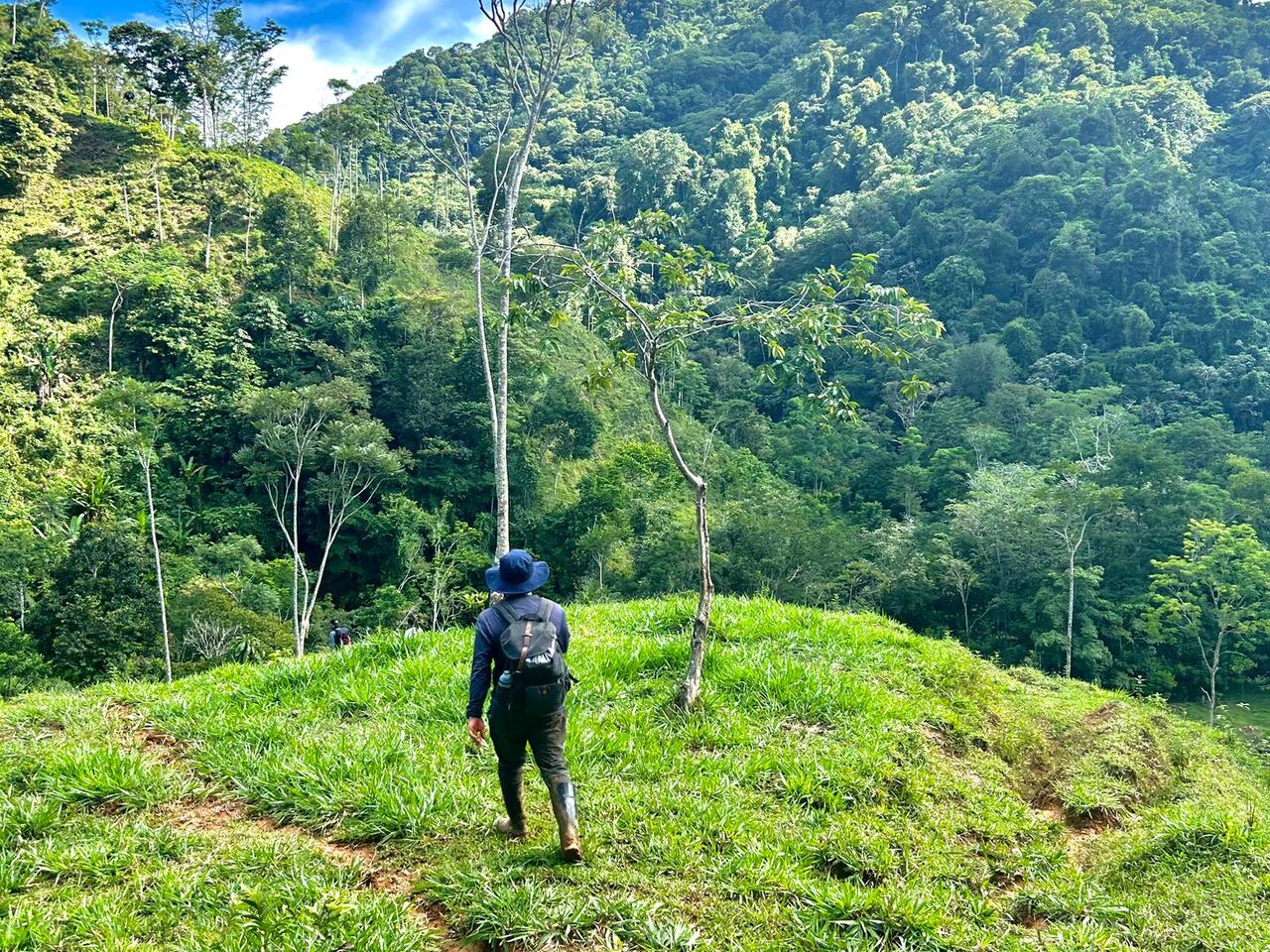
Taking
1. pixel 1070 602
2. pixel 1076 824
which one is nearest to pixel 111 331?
pixel 1076 824

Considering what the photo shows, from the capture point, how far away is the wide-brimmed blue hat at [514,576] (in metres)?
4.00

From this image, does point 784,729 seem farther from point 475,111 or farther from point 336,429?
point 475,111

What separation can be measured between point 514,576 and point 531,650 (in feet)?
1.46

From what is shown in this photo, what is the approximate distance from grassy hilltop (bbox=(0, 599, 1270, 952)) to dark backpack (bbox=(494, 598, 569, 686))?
3.38ft

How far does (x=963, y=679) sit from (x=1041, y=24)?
113 m

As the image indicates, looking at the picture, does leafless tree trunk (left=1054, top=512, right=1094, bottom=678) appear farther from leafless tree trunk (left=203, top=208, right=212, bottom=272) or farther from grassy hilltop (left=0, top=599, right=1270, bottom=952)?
leafless tree trunk (left=203, top=208, right=212, bottom=272)

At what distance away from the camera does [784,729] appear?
5.75 metres

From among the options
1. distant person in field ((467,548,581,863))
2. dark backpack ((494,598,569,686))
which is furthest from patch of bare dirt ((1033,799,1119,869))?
dark backpack ((494,598,569,686))

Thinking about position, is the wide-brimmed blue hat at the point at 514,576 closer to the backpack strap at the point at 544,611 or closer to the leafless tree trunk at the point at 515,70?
the backpack strap at the point at 544,611

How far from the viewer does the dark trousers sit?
3.78 metres

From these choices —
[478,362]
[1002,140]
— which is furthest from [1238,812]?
[1002,140]

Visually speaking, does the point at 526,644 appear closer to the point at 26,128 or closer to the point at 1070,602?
the point at 1070,602

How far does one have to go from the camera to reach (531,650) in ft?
12.4

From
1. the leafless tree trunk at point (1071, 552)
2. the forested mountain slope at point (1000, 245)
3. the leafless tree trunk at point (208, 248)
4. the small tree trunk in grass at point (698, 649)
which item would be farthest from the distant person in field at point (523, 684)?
the leafless tree trunk at point (208, 248)
